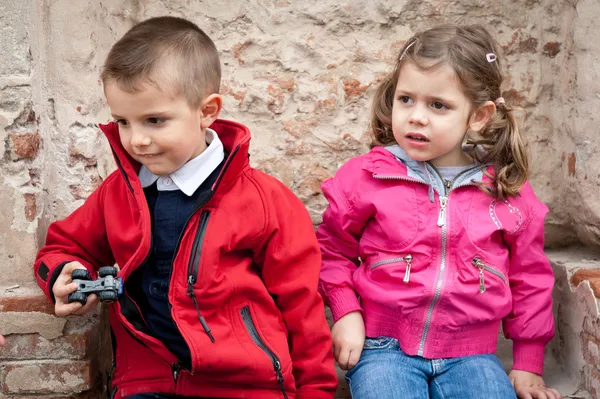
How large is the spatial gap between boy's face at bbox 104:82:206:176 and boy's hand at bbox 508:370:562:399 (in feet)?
4.12

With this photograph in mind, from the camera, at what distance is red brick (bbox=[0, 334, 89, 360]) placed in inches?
97.3

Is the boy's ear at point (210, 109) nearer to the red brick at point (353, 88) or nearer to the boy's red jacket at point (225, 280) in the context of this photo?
the boy's red jacket at point (225, 280)

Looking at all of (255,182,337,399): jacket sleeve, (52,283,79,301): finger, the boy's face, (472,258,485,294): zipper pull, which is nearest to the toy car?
(52,283,79,301): finger

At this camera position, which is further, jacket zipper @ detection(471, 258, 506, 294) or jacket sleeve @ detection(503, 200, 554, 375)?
jacket sleeve @ detection(503, 200, 554, 375)

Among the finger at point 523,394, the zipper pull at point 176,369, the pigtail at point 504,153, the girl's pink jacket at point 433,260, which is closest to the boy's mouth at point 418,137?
the girl's pink jacket at point 433,260

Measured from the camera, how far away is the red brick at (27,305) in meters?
2.46

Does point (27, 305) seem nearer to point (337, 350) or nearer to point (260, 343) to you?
point (260, 343)

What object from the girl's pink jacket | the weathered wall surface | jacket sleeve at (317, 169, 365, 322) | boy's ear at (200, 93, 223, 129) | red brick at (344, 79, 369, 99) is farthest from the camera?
red brick at (344, 79, 369, 99)

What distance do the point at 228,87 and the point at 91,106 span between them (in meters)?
0.52

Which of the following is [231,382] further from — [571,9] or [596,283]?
[571,9]

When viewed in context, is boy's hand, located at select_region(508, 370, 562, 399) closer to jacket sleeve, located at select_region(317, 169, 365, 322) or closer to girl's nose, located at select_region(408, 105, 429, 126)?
jacket sleeve, located at select_region(317, 169, 365, 322)

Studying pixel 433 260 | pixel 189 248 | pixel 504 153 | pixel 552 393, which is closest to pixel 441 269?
pixel 433 260

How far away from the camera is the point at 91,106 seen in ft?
8.75

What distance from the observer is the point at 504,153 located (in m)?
2.58
